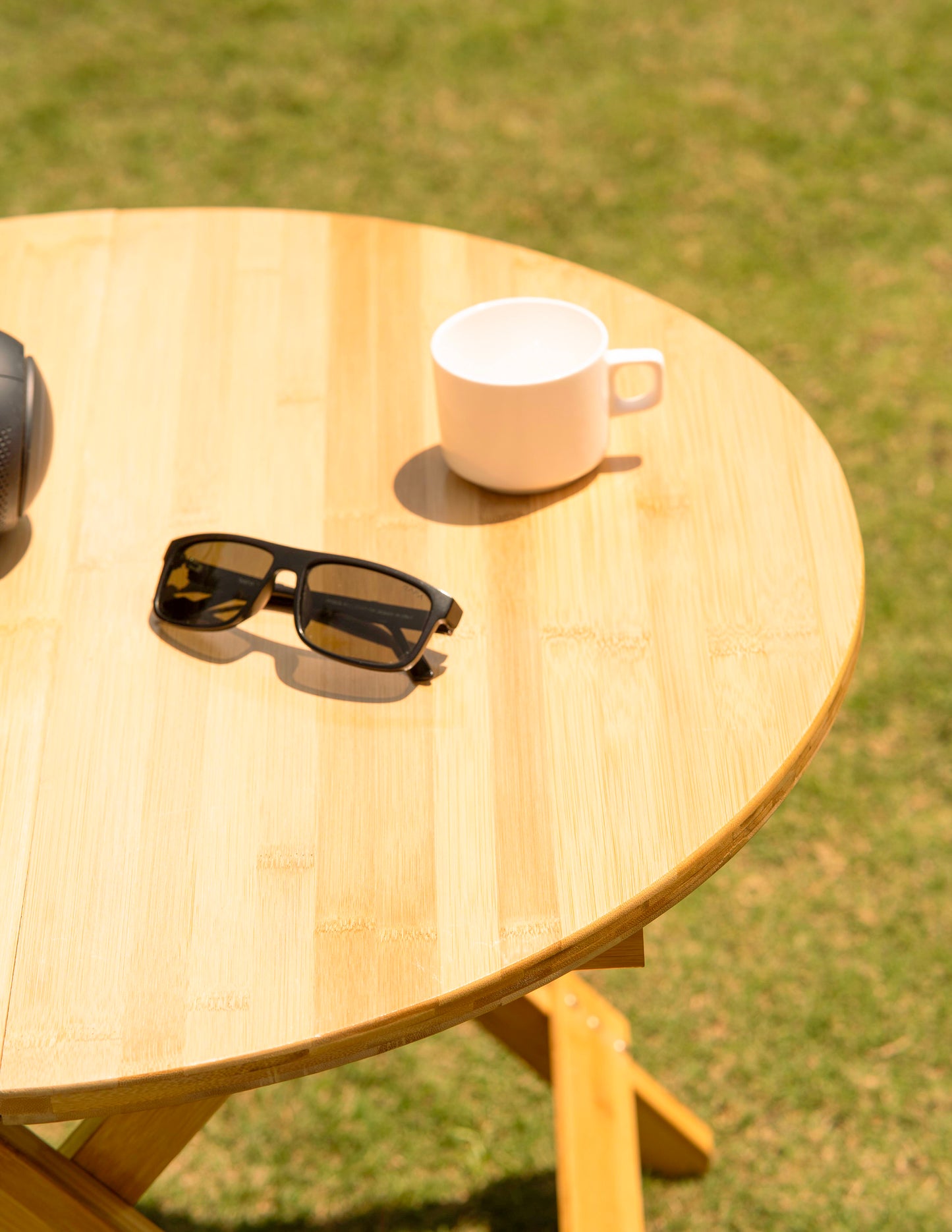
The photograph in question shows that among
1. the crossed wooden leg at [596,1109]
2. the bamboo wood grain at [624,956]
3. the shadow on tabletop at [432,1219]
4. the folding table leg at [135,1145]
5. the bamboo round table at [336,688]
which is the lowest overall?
the shadow on tabletop at [432,1219]

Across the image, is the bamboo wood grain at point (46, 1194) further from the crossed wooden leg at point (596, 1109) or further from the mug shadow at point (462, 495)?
the mug shadow at point (462, 495)

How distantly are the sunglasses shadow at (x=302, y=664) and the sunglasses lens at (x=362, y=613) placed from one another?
1 centimetres

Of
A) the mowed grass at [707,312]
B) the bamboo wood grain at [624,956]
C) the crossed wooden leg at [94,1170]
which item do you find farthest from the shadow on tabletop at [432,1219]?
the bamboo wood grain at [624,956]

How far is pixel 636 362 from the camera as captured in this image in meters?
0.96

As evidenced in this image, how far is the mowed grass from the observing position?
4.77ft

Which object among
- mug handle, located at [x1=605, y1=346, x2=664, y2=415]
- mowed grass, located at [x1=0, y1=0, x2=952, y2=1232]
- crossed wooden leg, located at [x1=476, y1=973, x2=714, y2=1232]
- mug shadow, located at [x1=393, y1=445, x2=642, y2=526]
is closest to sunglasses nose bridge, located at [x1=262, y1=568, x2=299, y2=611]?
mug shadow, located at [x1=393, y1=445, x2=642, y2=526]

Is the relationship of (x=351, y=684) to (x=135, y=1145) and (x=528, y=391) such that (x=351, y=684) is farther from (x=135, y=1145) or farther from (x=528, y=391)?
(x=135, y=1145)

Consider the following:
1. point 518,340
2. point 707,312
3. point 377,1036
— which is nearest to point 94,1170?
point 377,1036

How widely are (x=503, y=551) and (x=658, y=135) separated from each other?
2.14 meters

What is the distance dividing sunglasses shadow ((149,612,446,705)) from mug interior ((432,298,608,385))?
10.0 inches

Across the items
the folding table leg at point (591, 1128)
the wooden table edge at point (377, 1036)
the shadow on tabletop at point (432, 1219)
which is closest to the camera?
the wooden table edge at point (377, 1036)

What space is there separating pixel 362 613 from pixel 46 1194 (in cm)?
48

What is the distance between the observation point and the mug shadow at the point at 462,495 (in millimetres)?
976

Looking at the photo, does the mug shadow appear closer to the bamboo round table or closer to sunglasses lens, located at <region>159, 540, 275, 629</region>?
the bamboo round table
